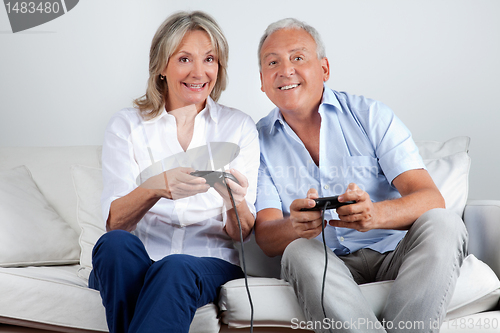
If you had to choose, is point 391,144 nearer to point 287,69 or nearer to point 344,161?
point 344,161

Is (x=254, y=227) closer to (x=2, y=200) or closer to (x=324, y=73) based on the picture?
(x=324, y=73)

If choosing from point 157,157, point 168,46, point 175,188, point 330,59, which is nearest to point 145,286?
point 175,188

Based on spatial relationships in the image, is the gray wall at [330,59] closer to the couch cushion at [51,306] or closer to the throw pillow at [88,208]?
the throw pillow at [88,208]

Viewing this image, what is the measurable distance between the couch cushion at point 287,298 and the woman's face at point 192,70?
1.81 ft

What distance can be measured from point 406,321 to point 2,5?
2099mm

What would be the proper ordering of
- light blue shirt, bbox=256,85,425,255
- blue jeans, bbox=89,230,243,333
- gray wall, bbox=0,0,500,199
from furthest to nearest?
gray wall, bbox=0,0,500,199 < light blue shirt, bbox=256,85,425,255 < blue jeans, bbox=89,230,243,333

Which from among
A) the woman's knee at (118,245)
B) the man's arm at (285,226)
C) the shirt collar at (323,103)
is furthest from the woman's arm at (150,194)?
the shirt collar at (323,103)

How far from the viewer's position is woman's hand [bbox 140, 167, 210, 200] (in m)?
0.97

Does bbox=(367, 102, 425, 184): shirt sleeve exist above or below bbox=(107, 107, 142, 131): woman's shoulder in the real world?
below

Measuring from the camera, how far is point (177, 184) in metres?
0.99

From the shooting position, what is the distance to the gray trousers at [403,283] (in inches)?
36.2

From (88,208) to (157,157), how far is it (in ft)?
1.67

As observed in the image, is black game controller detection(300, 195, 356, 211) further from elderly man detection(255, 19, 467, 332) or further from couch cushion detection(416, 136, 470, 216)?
couch cushion detection(416, 136, 470, 216)

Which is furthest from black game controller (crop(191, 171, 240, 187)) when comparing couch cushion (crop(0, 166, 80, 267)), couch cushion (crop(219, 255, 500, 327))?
couch cushion (crop(0, 166, 80, 267))
